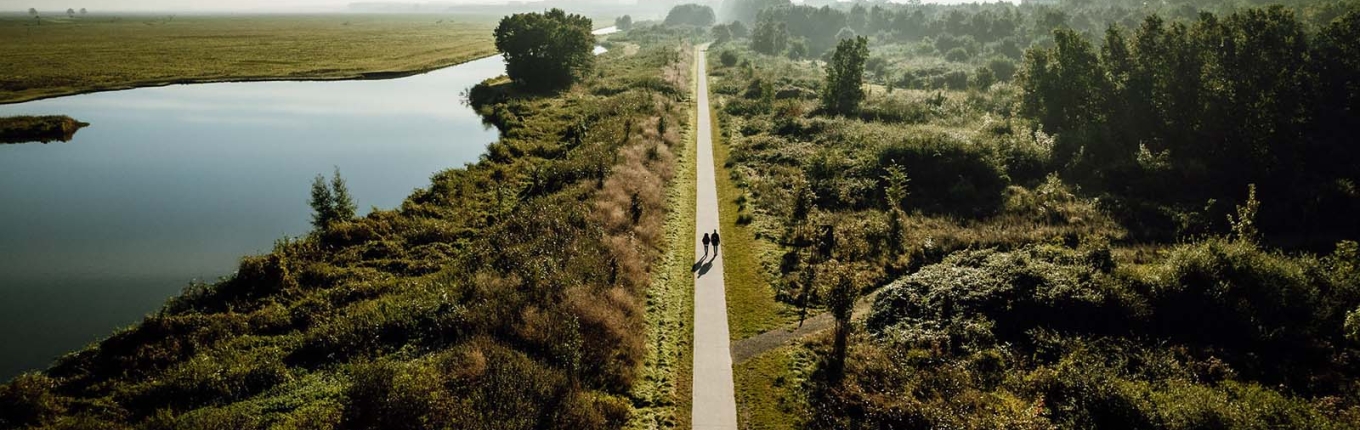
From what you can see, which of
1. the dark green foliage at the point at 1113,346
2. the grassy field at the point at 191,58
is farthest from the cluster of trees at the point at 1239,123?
the grassy field at the point at 191,58

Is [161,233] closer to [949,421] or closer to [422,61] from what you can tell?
Answer: [949,421]

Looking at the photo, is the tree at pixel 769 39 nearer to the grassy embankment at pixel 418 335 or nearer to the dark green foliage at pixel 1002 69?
the dark green foliage at pixel 1002 69

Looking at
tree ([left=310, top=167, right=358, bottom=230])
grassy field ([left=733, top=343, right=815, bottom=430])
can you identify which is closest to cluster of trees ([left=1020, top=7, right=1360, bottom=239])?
grassy field ([left=733, top=343, right=815, bottom=430])

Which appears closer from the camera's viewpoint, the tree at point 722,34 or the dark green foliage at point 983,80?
the dark green foliage at point 983,80

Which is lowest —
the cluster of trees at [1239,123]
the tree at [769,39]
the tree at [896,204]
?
the tree at [896,204]

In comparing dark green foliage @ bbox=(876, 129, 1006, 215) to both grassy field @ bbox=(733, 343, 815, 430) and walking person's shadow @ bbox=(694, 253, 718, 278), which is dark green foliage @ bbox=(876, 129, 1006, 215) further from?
grassy field @ bbox=(733, 343, 815, 430)

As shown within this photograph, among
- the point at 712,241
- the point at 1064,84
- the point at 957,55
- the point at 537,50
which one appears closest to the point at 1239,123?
the point at 1064,84

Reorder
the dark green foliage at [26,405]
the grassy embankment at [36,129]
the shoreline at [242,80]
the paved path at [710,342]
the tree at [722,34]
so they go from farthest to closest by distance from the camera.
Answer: the tree at [722,34]
the shoreline at [242,80]
the grassy embankment at [36,129]
the paved path at [710,342]
the dark green foliage at [26,405]
